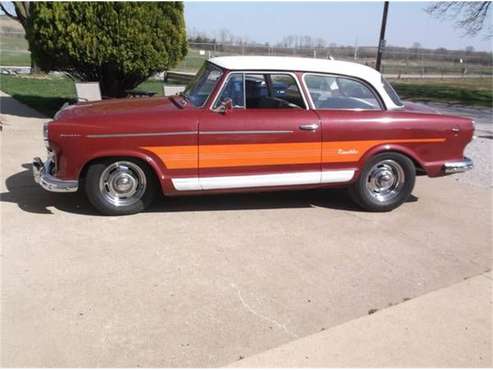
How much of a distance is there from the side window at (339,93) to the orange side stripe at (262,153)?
0.41 m

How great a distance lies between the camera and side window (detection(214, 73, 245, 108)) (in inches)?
197

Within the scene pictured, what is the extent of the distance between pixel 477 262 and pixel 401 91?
58.7 ft

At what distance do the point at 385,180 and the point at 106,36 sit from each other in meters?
6.51

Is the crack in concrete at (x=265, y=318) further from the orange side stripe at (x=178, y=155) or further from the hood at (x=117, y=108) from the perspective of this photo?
the hood at (x=117, y=108)

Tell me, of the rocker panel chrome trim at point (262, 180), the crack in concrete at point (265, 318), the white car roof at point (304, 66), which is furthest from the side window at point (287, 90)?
the crack in concrete at point (265, 318)

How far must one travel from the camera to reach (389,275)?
4035 mm

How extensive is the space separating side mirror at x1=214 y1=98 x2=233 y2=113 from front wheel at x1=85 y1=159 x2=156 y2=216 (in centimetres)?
91

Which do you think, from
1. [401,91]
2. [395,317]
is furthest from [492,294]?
[401,91]

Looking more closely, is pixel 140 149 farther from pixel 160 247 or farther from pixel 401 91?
pixel 401 91

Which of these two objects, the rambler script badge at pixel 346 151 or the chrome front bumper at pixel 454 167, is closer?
the rambler script badge at pixel 346 151

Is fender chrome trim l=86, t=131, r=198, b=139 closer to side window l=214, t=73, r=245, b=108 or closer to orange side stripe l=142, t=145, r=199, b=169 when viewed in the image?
orange side stripe l=142, t=145, r=199, b=169

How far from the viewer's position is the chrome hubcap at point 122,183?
16.0 ft

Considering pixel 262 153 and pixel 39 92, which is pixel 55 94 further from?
pixel 262 153

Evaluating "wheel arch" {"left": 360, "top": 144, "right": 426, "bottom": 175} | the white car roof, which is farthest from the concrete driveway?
the white car roof
